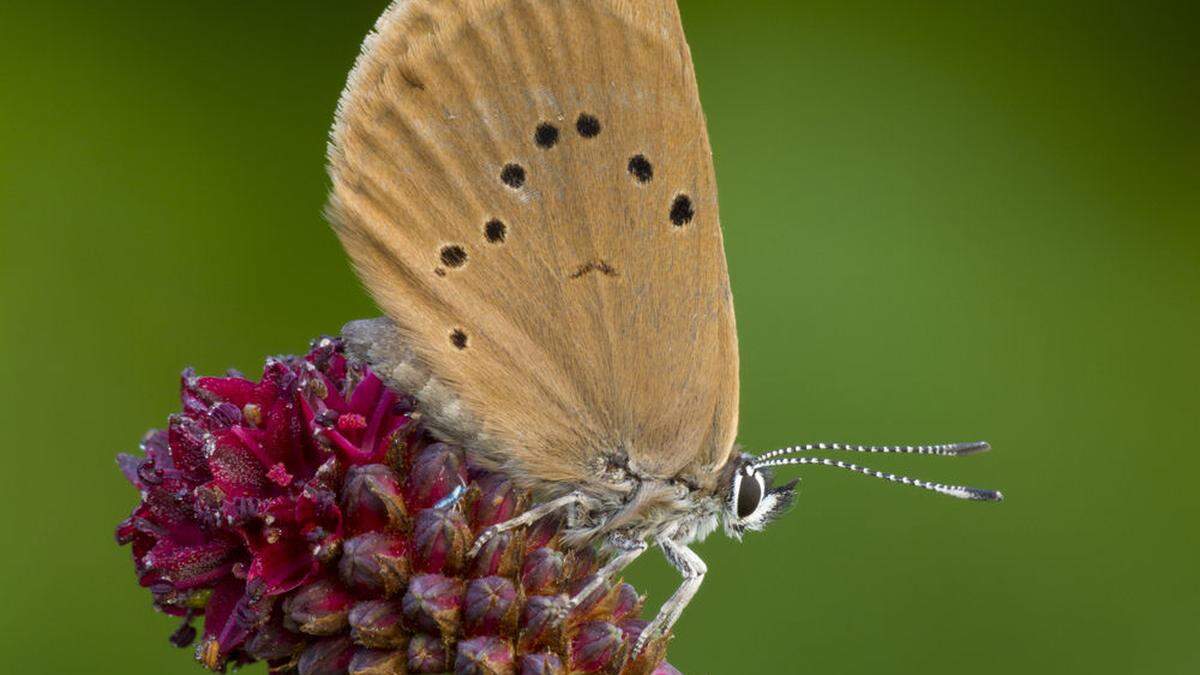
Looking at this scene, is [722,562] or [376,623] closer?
[376,623]

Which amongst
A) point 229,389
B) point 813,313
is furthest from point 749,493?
point 813,313

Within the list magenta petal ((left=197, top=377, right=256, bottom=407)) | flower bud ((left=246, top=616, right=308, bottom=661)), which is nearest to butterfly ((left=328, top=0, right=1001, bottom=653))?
magenta petal ((left=197, top=377, right=256, bottom=407))

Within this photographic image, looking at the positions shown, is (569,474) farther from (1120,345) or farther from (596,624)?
(1120,345)

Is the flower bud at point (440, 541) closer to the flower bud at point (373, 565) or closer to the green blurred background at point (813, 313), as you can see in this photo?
the flower bud at point (373, 565)

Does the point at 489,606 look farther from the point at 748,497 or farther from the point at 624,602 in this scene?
the point at 748,497

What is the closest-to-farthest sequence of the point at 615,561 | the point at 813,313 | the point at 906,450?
the point at 615,561, the point at 906,450, the point at 813,313

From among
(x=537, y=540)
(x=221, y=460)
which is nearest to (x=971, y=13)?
(x=537, y=540)

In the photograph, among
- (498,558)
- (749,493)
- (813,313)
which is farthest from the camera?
(813,313)
